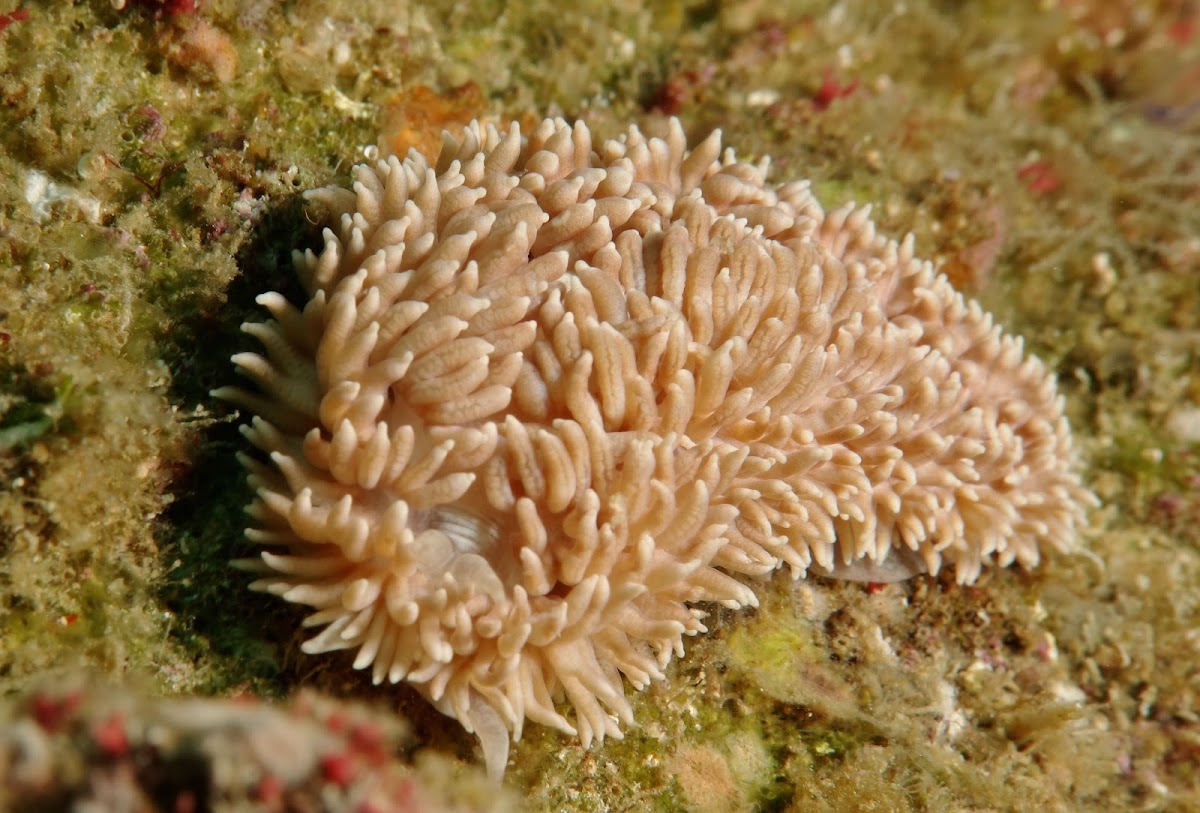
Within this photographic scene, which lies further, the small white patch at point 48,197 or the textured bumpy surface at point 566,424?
the small white patch at point 48,197

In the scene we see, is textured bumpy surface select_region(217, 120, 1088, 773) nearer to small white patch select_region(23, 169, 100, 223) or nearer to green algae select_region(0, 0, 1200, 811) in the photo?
green algae select_region(0, 0, 1200, 811)

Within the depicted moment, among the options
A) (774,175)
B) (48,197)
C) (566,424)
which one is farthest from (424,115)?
(566,424)

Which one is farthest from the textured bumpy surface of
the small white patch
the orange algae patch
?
the small white patch

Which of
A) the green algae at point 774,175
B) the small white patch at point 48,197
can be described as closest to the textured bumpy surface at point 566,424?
the green algae at point 774,175

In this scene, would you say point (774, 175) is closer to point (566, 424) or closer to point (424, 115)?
point (424, 115)

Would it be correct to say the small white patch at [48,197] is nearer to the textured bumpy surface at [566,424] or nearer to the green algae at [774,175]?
the green algae at [774,175]

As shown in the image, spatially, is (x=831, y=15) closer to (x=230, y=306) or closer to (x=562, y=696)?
(x=230, y=306)
